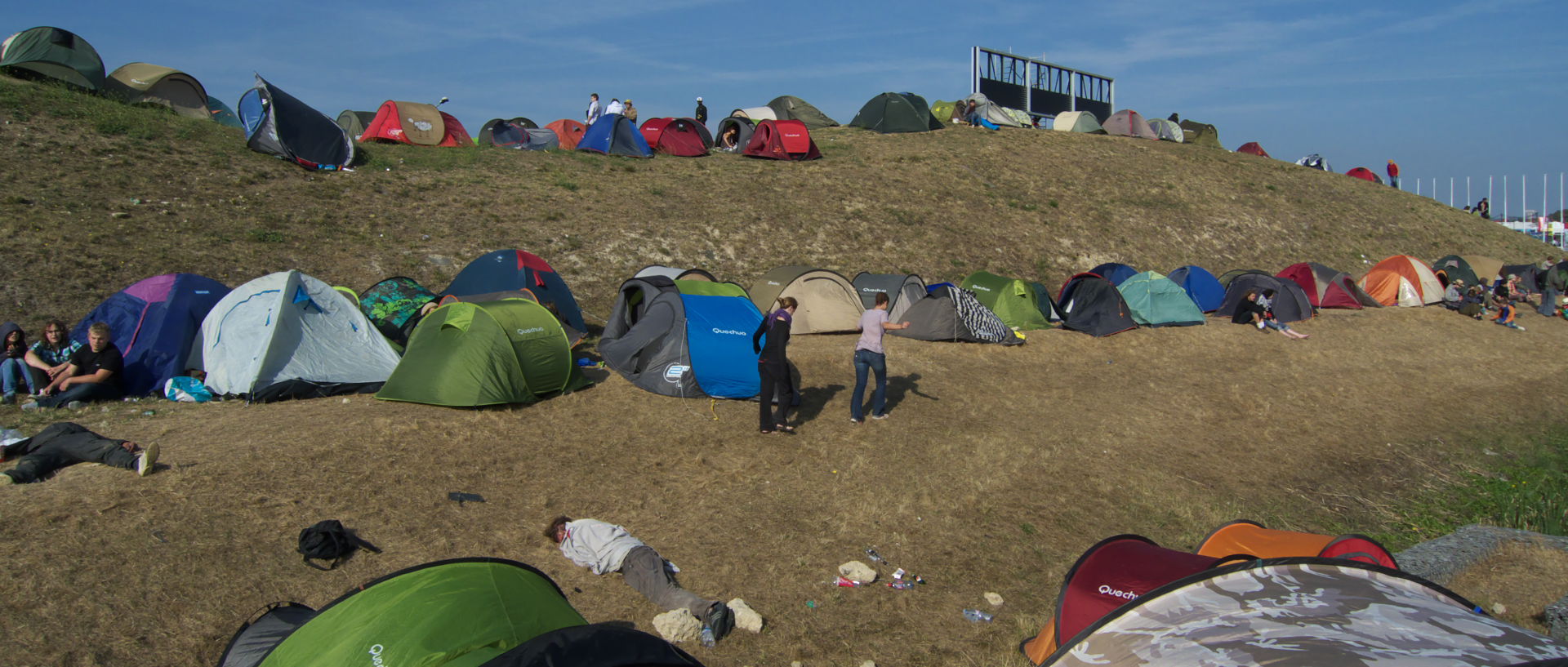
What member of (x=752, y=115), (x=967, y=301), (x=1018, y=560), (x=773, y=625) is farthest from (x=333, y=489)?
(x=752, y=115)

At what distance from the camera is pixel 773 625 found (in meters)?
6.47

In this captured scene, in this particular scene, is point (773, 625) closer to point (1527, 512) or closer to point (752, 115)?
point (1527, 512)

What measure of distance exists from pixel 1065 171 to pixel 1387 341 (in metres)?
13.9

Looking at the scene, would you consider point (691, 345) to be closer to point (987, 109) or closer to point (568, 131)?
point (568, 131)

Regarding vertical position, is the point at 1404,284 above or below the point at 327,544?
above

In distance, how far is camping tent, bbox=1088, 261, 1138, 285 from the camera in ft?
67.3

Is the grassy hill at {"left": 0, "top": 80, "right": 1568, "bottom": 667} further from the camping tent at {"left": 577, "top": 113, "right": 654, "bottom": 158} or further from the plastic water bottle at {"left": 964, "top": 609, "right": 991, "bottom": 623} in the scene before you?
the camping tent at {"left": 577, "top": 113, "right": 654, "bottom": 158}

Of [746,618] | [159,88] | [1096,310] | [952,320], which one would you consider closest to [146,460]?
[746,618]

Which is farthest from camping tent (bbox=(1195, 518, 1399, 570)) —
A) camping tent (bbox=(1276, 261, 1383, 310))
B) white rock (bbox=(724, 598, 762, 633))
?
camping tent (bbox=(1276, 261, 1383, 310))

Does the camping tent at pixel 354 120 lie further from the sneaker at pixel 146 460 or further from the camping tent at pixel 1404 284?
the camping tent at pixel 1404 284

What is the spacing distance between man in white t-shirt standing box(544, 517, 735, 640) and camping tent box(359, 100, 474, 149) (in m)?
19.8

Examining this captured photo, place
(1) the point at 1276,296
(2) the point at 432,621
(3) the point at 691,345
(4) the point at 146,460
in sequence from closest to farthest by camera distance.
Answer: (2) the point at 432,621 → (4) the point at 146,460 → (3) the point at 691,345 → (1) the point at 1276,296

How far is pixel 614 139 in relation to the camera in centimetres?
2628

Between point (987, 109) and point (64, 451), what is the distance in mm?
33906
